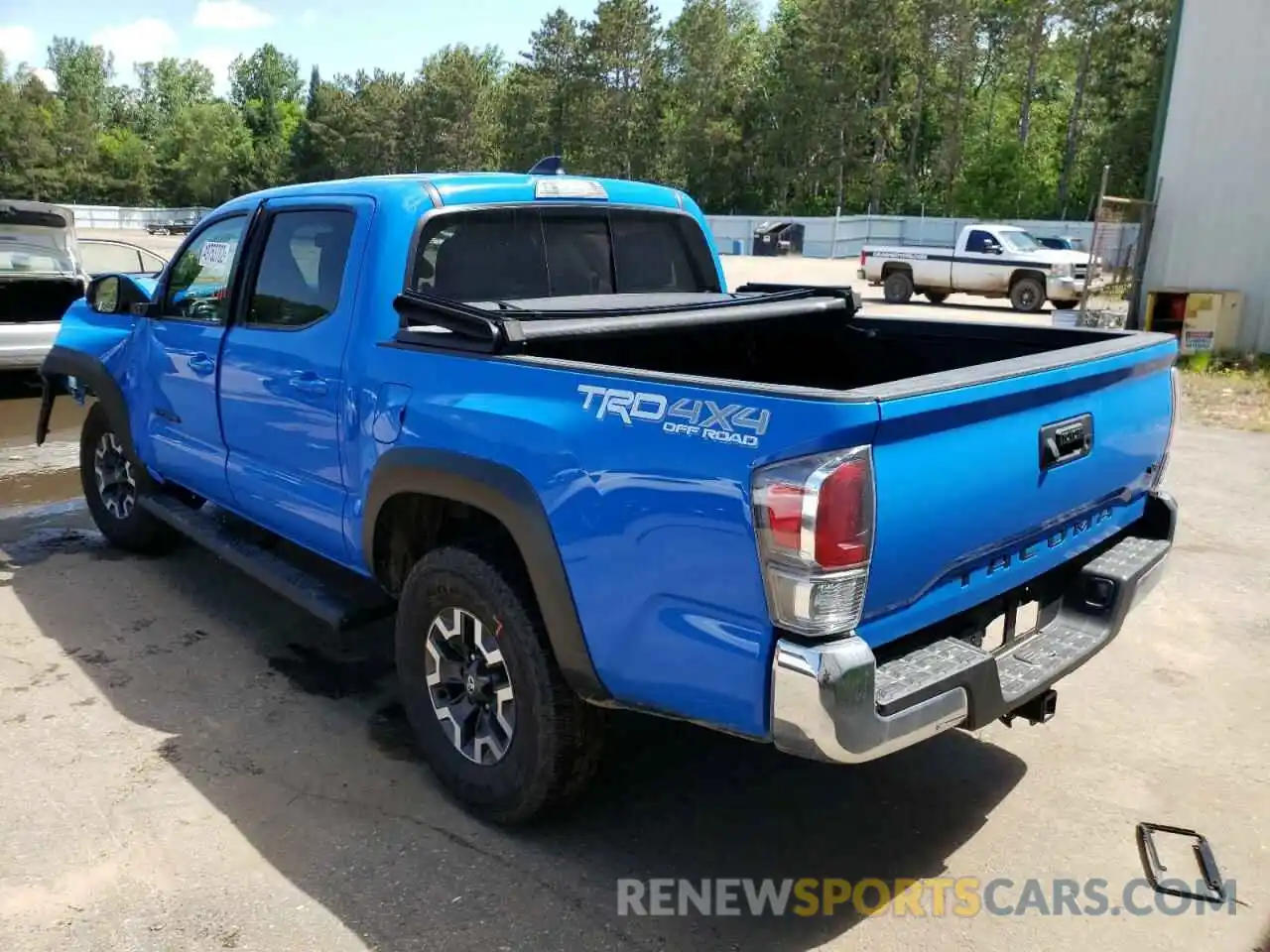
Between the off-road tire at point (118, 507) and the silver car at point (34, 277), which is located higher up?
the silver car at point (34, 277)

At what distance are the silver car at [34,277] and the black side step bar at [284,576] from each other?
518 centimetres

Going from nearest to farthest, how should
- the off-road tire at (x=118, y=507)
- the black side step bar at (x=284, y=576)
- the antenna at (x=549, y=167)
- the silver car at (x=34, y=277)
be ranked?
1. the black side step bar at (x=284, y=576)
2. the antenna at (x=549, y=167)
3. the off-road tire at (x=118, y=507)
4. the silver car at (x=34, y=277)

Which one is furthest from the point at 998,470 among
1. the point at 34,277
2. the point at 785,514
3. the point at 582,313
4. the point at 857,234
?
the point at 857,234

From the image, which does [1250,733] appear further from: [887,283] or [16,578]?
[887,283]

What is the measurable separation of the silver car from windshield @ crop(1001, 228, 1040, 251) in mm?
17558

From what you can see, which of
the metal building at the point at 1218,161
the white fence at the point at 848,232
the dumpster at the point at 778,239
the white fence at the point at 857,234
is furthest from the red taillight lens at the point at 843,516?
the dumpster at the point at 778,239

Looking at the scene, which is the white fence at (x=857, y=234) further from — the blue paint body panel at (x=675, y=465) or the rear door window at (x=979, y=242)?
the blue paint body panel at (x=675, y=465)

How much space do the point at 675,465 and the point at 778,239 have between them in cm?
4636

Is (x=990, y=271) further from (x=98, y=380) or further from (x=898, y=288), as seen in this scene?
(x=98, y=380)

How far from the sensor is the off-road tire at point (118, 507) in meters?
5.66

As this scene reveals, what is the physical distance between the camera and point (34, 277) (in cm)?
966

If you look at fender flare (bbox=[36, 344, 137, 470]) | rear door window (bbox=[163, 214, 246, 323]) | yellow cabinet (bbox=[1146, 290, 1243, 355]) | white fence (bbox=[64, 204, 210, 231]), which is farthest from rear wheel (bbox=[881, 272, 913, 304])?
white fence (bbox=[64, 204, 210, 231])

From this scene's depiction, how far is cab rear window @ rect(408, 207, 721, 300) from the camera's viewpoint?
3.83 meters

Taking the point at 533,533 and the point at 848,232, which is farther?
the point at 848,232
